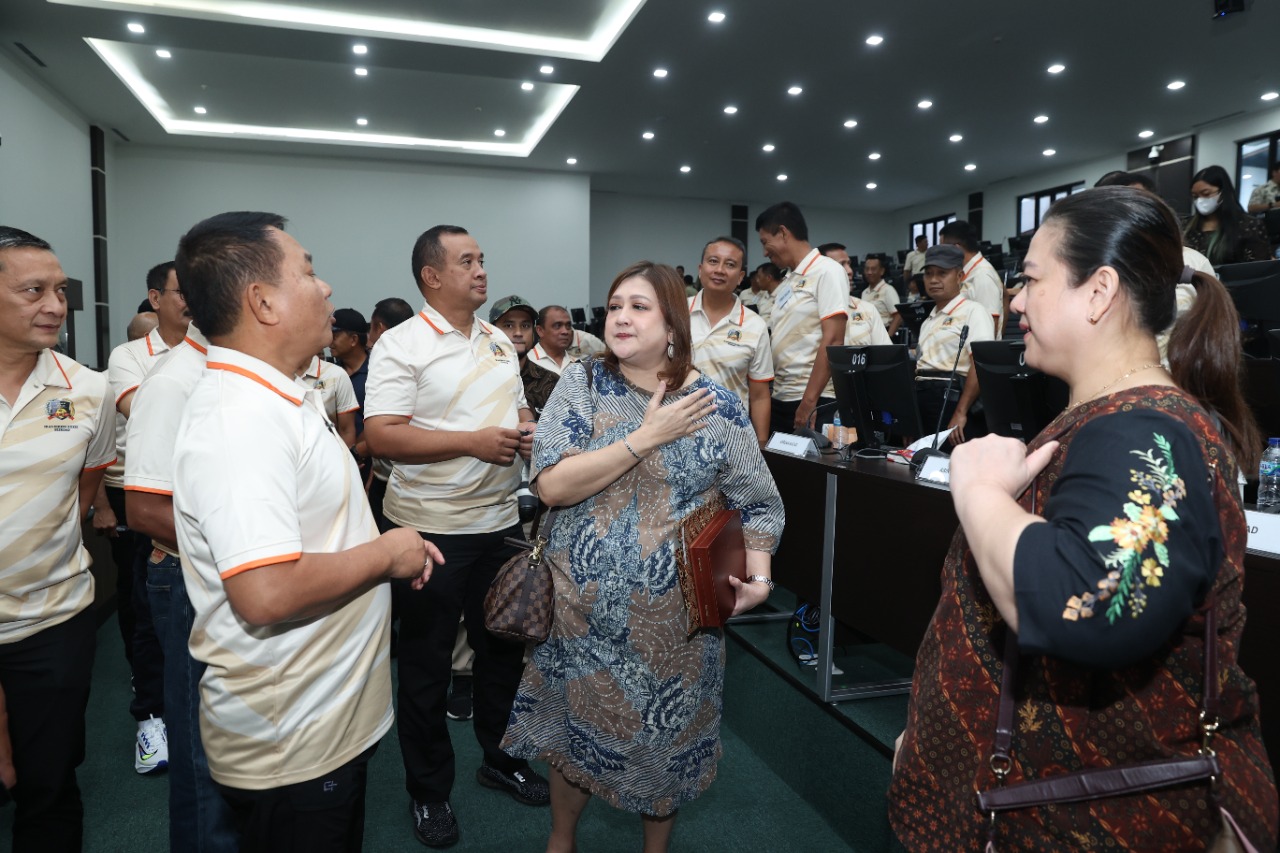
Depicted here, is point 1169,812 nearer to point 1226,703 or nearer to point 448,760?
point 1226,703

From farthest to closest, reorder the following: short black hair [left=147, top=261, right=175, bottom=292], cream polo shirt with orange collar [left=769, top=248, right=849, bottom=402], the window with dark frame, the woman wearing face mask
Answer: the window with dark frame
cream polo shirt with orange collar [left=769, top=248, right=849, bottom=402]
the woman wearing face mask
short black hair [left=147, top=261, right=175, bottom=292]

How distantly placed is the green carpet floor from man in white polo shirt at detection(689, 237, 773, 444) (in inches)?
46.6

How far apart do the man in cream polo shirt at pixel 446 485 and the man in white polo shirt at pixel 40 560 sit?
697 mm

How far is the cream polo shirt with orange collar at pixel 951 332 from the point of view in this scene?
388 centimetres

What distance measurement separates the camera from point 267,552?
99 cm

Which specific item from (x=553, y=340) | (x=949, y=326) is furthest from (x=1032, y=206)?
(x=553, y=340)

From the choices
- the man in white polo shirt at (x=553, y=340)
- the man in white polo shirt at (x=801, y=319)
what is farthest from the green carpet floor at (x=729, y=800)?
the man in white polo shirt at (x=553, y=340)

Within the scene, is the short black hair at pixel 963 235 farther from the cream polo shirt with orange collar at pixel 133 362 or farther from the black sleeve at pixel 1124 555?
the black sleeve at pixel 1124 555

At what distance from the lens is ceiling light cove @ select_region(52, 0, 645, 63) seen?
666 cm

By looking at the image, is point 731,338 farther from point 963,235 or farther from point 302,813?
point 963,235

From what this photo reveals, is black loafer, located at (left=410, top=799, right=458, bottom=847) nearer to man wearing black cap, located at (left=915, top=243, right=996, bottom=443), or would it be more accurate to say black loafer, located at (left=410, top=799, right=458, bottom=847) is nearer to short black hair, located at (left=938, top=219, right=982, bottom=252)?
man wearing black cap, located at (left=915, top=243, right=996, bottom=443)

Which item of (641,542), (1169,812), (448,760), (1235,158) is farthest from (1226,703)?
(1235,158)

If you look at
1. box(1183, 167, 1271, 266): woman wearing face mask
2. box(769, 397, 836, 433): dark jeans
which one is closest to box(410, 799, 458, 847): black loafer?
box(769, 397, 836, 433): dark jeans

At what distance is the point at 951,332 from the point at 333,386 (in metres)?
3.17
